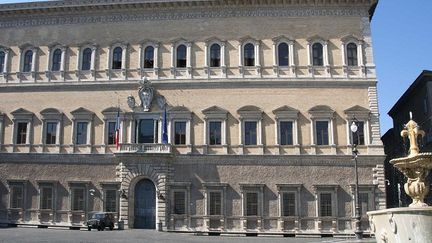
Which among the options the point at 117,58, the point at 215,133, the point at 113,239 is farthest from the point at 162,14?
the point at 113,239

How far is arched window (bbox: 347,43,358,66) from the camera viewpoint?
111 ft

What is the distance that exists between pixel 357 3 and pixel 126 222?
22.5 metres

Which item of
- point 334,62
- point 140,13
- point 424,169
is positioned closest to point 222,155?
point 334,62

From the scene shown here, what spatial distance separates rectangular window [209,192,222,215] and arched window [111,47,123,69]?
38.5 feet

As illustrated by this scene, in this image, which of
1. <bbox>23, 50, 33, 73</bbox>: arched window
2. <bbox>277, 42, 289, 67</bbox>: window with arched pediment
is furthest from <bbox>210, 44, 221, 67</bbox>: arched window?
<bbox>23, 50, 33, 73</bbox>: arched window

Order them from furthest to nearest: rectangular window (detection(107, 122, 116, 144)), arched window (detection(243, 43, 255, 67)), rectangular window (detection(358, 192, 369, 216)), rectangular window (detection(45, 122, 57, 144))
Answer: rectangular window (detection(45, 122, 57, 144)) < arched window (detection(243, 43, 255, 67)) < rectangular window (detection(107, 122, 116, 144)) < rectangular window (detection(358, 192, 369, 216))

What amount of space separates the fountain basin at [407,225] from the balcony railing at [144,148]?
21.6m

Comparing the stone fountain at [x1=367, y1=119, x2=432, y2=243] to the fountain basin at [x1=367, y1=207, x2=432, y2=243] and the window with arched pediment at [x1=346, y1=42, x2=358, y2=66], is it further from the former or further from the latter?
the window with arched pediment at [x1=346, y1=42, x2=358, y2=66]

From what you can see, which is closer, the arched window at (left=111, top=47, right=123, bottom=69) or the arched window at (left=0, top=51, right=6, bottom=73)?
the arched window at (left=111, top=47, right=123, bottom=69)

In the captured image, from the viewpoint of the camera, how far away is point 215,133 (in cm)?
3347

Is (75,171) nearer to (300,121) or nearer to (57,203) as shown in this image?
(57,203)

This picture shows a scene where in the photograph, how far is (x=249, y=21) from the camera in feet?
115

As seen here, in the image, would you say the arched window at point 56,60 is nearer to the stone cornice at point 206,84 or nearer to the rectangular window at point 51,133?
the stone cornice at point 206,84

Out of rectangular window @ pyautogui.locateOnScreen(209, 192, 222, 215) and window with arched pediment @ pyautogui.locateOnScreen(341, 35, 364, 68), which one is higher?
window with arched pediment @ pyautogui.locateOnScreen(341, 35, 364, 68)
